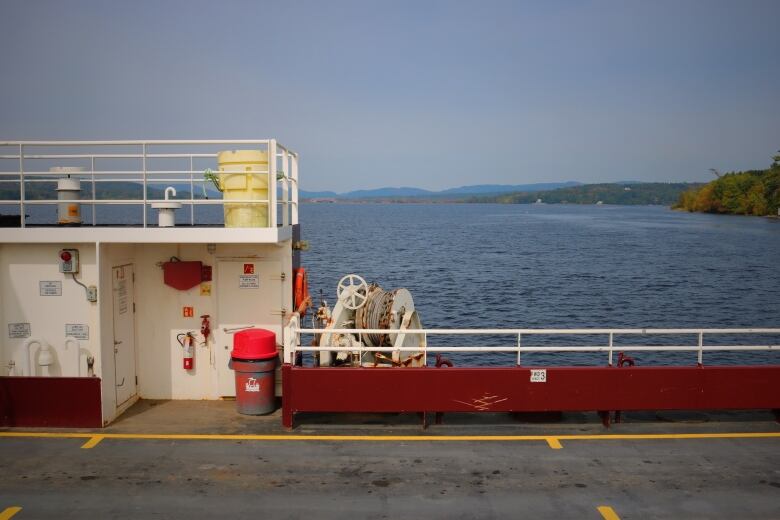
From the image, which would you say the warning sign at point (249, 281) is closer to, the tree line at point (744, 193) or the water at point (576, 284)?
the water at point (576, 284)

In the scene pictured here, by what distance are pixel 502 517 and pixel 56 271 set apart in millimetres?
7630

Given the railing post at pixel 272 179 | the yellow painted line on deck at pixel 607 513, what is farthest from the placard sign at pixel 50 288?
the yellow painted line on deck at pixel 607 513

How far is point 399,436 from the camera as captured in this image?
998cm

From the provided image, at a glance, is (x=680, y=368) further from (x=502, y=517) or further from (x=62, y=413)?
(x=62, y=413)

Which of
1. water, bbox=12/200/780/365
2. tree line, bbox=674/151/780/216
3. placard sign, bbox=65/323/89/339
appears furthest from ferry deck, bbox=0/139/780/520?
tree line, bbox=674/151/780/216

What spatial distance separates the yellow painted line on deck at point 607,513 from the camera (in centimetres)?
739

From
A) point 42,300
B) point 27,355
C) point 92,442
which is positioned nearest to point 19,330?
point 27,355

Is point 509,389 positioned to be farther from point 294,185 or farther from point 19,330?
point 19,330

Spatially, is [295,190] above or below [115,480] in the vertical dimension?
above

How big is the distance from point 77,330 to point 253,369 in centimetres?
279

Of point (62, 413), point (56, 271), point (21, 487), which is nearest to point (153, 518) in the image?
point (21, 487)

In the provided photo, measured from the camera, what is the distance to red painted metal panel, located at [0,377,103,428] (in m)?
10.0

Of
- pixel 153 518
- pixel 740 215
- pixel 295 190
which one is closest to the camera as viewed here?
pixel 153 518

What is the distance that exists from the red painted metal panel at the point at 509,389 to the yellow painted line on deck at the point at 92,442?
2.72 meters
